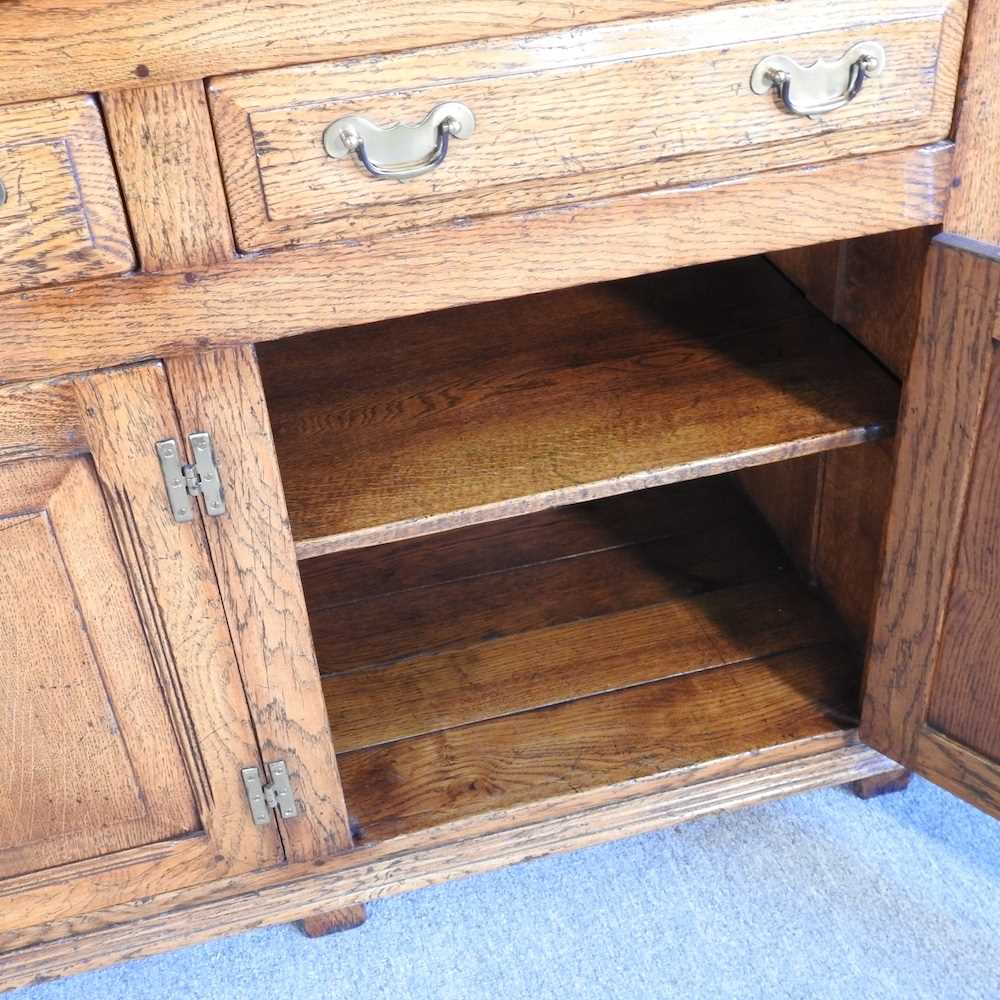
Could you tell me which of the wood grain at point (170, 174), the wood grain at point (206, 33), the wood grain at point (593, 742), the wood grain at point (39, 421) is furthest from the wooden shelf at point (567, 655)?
the wood grain at point (206, 33)

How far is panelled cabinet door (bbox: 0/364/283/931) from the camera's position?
814 millimetres

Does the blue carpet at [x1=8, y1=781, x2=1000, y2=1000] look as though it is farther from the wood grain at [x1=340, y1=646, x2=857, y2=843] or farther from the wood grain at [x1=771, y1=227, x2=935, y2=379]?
the wood grain at [x1=771, y1=227, x2=935, y2=379]

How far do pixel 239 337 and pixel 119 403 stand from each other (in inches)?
3.7

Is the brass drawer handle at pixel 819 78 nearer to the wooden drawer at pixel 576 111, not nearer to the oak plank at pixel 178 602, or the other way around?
the wooden drawer at pixel 576 111

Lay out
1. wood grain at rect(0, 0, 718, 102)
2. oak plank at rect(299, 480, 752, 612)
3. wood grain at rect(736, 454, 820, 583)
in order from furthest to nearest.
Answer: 1. oak plank at rect(299, 480, 752, 612)
2. wood grain at rect(736, 454, 820, 583)
3. wood grain at rect(0, 0, 718, 102)

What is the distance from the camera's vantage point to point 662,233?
84cm

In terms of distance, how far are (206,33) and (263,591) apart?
0.41 m

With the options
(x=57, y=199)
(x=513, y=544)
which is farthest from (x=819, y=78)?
(x=513, y=544)

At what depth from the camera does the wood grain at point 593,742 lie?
1111 mm

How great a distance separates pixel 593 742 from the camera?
45.4 inches

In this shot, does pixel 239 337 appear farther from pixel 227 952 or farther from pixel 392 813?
pixel 227 952

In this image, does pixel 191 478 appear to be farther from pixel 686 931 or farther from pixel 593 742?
pixel 686 931

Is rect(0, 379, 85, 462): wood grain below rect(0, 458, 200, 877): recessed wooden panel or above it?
above

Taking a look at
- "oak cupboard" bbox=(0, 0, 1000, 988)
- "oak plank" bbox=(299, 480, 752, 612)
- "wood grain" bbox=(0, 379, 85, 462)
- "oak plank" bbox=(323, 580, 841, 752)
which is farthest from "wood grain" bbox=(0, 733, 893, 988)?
"wood grain" bbox=(0, 379, 85, 462)
